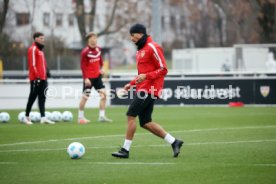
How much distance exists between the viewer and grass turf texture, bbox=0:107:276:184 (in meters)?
10.4

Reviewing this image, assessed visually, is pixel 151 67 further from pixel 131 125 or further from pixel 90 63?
pixel 90 63

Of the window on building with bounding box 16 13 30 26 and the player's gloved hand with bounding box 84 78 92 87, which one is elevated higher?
the window on building with bounding box 16 13 30 26

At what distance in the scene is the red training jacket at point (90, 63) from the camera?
21047 millimetres

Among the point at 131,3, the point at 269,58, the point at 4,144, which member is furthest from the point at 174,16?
the point at 4,144

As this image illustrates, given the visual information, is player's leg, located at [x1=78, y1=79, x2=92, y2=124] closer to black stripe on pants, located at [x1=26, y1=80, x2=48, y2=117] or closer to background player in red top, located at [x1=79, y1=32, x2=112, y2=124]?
background player in red top, located at [x1=79, y1=32, x2=112, y2=124]

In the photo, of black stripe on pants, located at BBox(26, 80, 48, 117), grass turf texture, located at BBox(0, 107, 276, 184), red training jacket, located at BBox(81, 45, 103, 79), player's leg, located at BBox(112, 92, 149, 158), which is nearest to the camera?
grass turf texture, located at BBox(0, 107, 276, 184)

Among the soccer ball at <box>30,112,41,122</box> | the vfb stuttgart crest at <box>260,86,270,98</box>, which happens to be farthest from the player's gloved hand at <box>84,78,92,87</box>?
the vfb stuttgart crest at <box>260,86,270,98</box>

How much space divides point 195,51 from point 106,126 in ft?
91.9

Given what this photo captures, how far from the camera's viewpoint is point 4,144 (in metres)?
15.1

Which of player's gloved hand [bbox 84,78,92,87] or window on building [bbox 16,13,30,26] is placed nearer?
player's gloved hand [bbox 84,78,92,87]

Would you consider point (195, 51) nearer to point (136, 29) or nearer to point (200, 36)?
point (200, 36)

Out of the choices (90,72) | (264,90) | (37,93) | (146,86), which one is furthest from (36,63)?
(264,90)

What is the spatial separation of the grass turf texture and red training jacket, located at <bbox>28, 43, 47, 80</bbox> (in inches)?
55.3

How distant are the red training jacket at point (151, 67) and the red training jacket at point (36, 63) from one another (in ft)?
25.3
